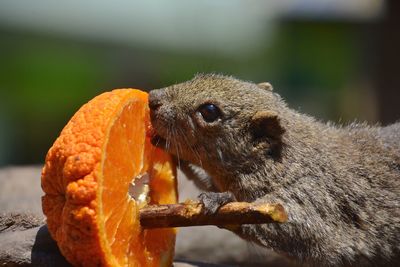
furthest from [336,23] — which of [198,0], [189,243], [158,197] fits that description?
[158,197]

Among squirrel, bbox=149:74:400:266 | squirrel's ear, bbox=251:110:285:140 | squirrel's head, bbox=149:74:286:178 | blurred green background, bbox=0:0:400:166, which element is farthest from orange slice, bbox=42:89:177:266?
blurred green background, bbox=0:0:400:166

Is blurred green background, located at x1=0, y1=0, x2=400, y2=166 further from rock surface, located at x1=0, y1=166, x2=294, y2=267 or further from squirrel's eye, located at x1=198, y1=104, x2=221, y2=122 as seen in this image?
squirrel's eye, located at x1=198, y1=104, x2=221, y2=122

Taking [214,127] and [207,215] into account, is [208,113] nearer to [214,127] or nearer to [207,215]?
[214,127]

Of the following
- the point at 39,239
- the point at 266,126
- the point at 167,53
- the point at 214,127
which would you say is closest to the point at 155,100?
the point at 214,127

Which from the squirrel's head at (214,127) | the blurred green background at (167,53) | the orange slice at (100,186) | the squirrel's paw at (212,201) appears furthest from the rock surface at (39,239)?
the blurred green background at (167,53)

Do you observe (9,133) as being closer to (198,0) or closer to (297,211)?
(198,0)

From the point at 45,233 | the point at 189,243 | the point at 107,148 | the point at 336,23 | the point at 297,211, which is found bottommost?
the point at 189,243

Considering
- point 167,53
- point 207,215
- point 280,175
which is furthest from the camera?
point 167,53
